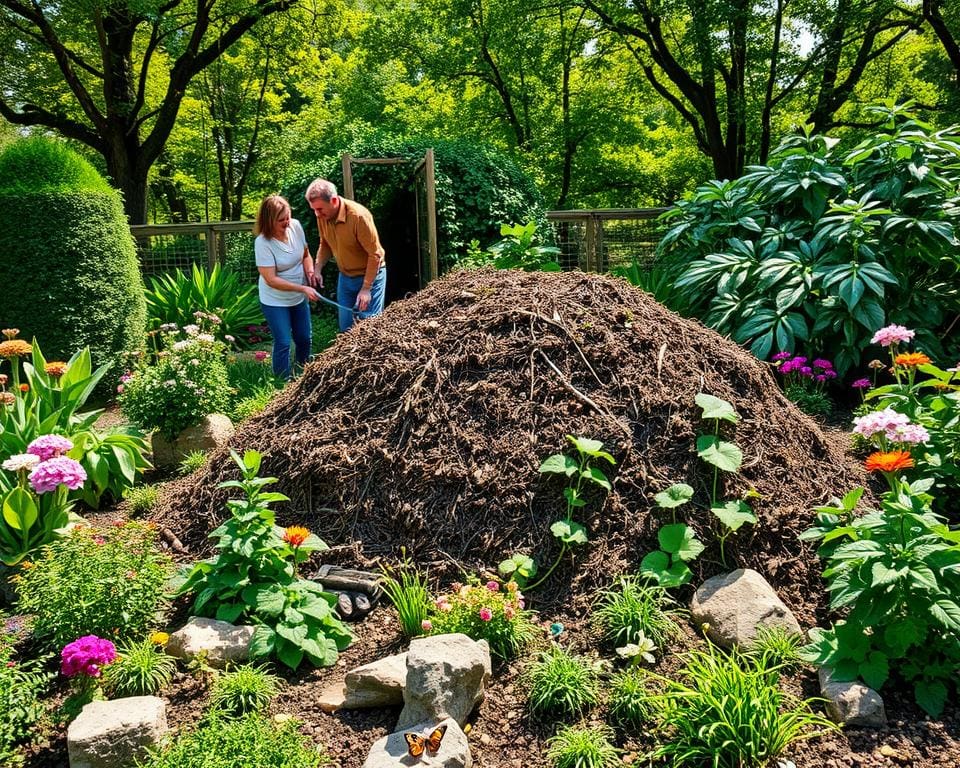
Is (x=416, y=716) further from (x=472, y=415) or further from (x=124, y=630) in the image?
(x=472, y=415)

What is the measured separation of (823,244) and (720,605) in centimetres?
341

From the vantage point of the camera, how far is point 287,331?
5645 millimetres

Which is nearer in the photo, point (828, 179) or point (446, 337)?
point (446, 337)

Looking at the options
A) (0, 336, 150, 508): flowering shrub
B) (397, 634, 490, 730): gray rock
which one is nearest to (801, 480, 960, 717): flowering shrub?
(397, 634, 490, 730): gray rock

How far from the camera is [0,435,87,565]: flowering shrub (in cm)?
305

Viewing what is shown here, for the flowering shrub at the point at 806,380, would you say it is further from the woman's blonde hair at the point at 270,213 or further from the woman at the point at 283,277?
the woman's blonde hair at the point at 270,213

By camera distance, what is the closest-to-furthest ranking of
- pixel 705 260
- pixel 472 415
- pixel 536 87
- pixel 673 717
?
pixel 673 717 < pixel 472 415 < pixel 705 260 < pixel 536 87

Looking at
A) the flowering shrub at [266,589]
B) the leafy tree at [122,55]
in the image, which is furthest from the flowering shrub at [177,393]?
the leafy tree at [122,55]

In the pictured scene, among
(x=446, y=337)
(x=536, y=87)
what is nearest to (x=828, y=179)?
(x=446, y=337)

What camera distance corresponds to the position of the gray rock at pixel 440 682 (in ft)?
7.42

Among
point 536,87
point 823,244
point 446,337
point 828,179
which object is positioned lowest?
point 446,337

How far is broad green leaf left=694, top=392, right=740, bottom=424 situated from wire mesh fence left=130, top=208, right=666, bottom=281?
4.82m

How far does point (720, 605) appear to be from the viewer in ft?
8.94

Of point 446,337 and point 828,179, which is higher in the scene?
point 828,179
